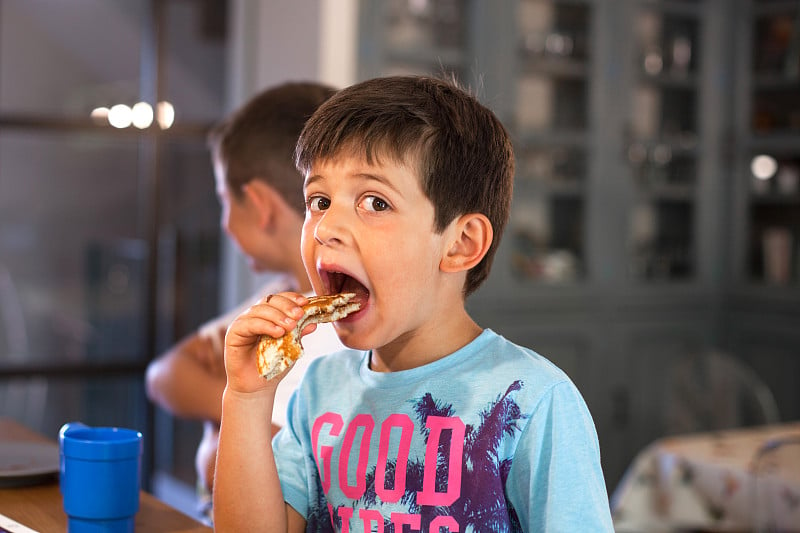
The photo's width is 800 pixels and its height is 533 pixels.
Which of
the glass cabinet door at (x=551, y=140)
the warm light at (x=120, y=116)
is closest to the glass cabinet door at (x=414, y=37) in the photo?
the glass cabinet door at (x=551, y=140)

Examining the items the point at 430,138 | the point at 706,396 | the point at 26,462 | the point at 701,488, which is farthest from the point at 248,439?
the point at 706,396

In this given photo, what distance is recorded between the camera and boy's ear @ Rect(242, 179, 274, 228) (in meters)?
1.47

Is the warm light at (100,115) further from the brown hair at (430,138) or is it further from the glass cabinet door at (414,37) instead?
the brown hair at (430,138)

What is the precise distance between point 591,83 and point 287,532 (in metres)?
3.20

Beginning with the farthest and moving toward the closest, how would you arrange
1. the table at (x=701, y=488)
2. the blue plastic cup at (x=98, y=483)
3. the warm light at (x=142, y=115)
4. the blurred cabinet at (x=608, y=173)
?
the blurred cabinet at (x=608, y=173), the warm light at (x=142, y=115), the table at (x=701, y=488), the blue plastic cup at (x=98, y=483)

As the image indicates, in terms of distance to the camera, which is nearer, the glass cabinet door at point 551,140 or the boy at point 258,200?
the boy at point 258,200

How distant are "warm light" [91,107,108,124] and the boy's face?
7.65 feet

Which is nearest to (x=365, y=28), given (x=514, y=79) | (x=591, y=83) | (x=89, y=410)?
(x=514, y=79)

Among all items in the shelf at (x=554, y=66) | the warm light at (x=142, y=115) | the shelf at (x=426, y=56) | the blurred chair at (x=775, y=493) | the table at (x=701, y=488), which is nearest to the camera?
the blurred chair at (x=775, y=493)

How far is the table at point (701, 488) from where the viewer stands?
2.13 metres

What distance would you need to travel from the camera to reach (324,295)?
93 cm

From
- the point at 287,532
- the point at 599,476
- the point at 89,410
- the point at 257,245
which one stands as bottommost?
the point at 89,410

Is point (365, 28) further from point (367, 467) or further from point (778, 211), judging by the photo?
point (367, 467)

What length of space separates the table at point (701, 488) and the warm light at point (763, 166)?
189 centimetres
